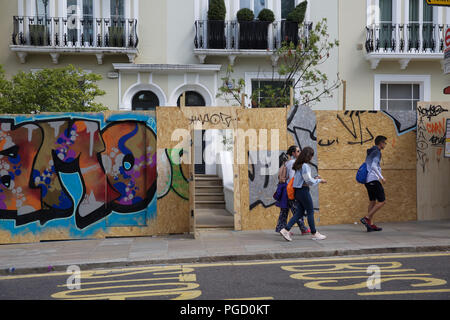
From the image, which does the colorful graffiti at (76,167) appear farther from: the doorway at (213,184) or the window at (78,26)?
the window at (78,26)

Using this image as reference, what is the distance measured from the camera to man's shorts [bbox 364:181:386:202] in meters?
9.72

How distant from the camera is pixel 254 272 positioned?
6973mm

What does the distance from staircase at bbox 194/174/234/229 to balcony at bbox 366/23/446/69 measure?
25.4ft

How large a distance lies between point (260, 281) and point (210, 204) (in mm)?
7706

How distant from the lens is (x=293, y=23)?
690 inches

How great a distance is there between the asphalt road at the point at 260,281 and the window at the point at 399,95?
11667 millimetres

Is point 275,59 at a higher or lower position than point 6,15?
lower

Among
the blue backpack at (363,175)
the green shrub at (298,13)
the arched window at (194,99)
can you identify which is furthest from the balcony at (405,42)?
the blue backpack at (363,175)

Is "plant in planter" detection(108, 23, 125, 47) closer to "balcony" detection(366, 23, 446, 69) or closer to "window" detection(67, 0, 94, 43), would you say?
"window" detection(67, 0, 94, 43)

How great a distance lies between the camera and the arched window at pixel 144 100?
17.9 meters
